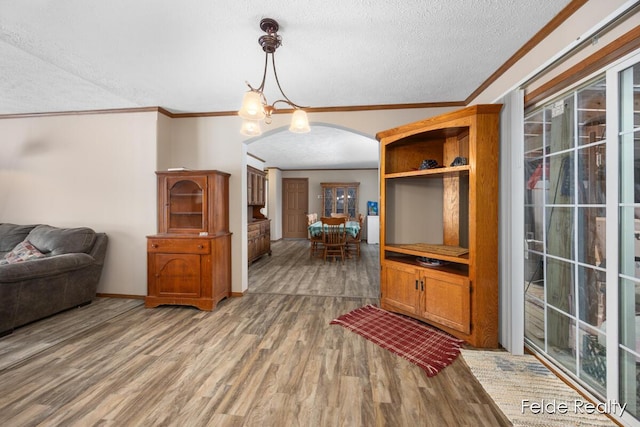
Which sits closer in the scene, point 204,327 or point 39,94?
point 204,327

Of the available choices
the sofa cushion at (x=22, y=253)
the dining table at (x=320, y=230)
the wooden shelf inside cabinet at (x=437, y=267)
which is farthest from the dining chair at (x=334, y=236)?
the sofa cushion at (x=22, y=253)

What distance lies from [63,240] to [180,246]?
1.47 meters

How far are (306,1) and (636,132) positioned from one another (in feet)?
6.45

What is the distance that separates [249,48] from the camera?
210 cm

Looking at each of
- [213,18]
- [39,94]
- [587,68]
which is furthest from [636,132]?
[39,94]

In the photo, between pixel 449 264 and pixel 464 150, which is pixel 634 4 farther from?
pixel 449 264

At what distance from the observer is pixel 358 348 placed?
2.24 metres

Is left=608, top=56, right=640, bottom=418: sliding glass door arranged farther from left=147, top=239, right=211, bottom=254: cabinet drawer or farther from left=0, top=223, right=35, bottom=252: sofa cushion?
left=0, top=223, right=35, bottom=252: sofa cushion

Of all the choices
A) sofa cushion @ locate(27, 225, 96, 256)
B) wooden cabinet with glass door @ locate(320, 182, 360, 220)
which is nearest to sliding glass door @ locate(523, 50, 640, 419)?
sofa cushion @ locate(27, 225, 96, 256)

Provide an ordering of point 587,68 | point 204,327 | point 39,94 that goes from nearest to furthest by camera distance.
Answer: point 587,68 → point 204,327 → point 39,94

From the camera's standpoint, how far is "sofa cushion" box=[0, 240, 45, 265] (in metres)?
2.97

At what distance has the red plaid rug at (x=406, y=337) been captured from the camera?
207 cm

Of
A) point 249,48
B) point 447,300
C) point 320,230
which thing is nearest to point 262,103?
point 249,48

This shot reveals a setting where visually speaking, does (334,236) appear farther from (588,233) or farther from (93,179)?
(588,233)
